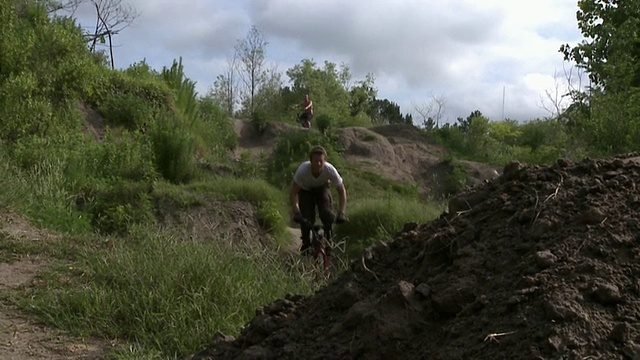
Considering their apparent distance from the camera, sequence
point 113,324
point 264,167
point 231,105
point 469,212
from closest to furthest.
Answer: point 469,212 < point 113,324 < point 264,167 < point 231,105

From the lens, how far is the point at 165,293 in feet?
19.2

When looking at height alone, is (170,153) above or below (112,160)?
above

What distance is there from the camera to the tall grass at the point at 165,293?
5.50 m

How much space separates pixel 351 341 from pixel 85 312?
3211mm

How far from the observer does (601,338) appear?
2590mm

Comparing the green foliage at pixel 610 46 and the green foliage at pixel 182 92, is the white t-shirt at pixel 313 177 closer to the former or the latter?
the green foliage at pixel 610 46

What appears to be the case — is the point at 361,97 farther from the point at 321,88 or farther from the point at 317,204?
the point at 317,204

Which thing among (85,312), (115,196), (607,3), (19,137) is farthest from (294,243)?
(85,312)

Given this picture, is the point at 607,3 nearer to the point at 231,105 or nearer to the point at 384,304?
the point at 384,304

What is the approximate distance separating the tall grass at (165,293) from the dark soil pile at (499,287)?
5.43 ft

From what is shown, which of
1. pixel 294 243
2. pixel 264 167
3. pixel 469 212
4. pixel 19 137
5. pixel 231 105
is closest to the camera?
pixel 469 212

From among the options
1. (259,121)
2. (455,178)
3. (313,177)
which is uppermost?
(259,121)

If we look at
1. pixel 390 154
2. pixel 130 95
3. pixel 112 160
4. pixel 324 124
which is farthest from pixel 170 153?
pixel 390 154

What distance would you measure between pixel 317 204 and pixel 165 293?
4781 millimetres
